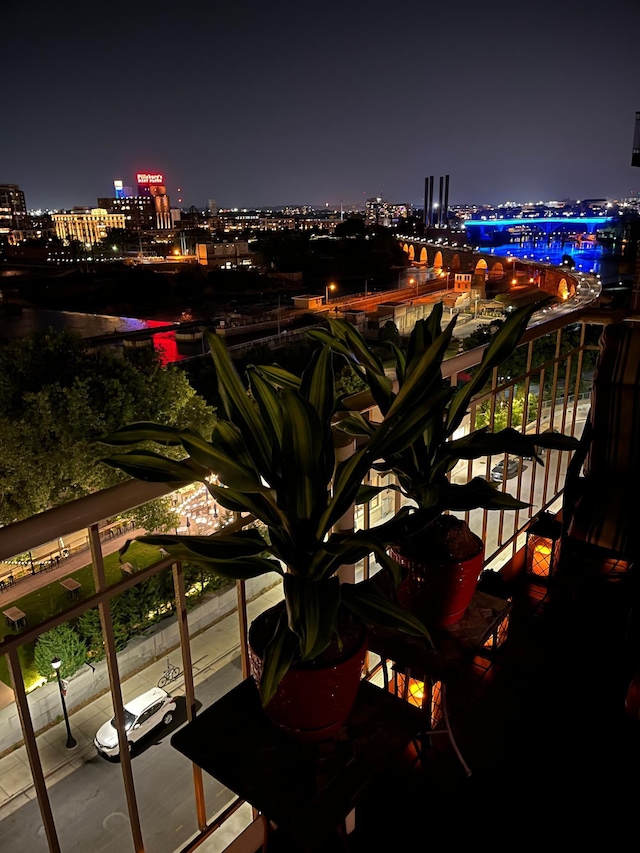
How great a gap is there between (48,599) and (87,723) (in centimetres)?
254

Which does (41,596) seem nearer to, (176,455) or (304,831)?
(176,455)

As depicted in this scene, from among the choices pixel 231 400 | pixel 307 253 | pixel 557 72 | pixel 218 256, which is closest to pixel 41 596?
pixel 231 400

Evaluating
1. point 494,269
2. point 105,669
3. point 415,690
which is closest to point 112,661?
point 415,690

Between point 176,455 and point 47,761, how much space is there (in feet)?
17.8

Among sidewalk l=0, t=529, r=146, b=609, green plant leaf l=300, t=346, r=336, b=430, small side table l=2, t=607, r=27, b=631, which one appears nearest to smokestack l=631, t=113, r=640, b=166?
green plant leaf l=300, t=346, r=336, b=430

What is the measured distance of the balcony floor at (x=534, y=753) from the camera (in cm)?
147

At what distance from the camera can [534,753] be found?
1673 mm

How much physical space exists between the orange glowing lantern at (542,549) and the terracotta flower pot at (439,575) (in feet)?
3.27

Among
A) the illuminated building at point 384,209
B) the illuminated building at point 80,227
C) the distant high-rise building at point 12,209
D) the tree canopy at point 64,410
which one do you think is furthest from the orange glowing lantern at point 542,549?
the illuminated building at point 384,209

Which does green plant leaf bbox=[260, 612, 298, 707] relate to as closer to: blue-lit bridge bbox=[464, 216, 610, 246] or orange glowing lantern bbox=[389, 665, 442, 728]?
orange glowing lantern bbox=[389, 665, 442, 728]

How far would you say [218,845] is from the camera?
6770 mm

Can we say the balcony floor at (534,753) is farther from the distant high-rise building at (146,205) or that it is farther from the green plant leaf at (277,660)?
the distant high-rise building at (146,205)

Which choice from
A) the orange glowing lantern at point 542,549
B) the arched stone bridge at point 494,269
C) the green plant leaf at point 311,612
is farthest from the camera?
the arched stone bridge at point 494,269

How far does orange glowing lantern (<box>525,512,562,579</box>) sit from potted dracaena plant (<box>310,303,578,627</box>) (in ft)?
3.15
